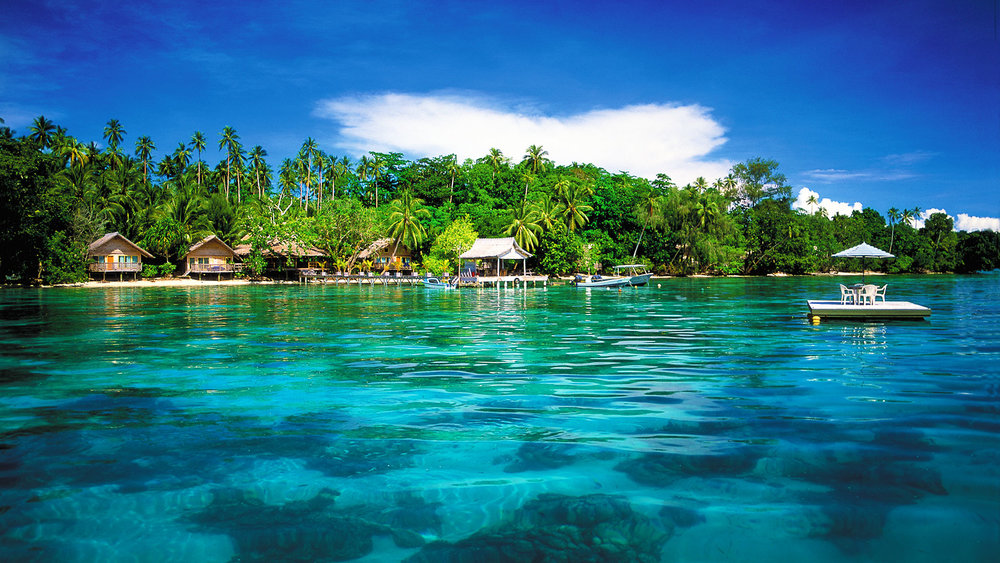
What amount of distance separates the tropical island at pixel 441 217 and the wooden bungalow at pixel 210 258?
1106 millimetres

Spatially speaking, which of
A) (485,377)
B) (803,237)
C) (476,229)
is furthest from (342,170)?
(485,377)

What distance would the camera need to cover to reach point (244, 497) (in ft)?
16.5

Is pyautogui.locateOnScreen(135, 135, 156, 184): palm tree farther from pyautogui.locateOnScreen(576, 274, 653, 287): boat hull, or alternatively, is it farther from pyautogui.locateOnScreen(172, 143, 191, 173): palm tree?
pyautogui.locateOnScreen(576, 274, 653, 287): boat hull

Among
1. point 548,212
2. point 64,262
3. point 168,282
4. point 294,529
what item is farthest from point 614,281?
point 64,262

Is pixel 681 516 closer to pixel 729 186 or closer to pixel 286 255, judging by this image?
pixel 286 255

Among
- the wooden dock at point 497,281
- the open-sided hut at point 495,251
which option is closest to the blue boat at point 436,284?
the wooden dock at point 497,281

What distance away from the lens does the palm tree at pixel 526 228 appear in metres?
59.5

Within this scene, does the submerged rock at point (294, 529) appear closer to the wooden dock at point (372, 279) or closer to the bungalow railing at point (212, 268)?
the wooden dock at point (372, 279)

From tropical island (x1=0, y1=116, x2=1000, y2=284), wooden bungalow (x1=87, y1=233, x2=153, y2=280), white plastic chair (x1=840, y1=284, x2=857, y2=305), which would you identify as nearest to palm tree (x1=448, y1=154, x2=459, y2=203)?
tropical island (x1=0, y1=116, x2=1000, y2=284)

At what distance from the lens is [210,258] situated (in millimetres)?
61906

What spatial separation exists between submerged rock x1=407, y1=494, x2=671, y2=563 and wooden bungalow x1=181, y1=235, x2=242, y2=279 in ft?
206

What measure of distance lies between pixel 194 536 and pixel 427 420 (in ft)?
10.7

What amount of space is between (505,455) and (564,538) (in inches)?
71.5

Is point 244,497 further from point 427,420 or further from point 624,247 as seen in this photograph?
point 624,247
